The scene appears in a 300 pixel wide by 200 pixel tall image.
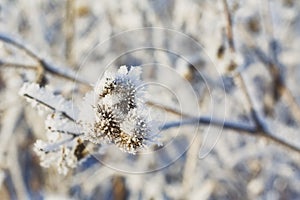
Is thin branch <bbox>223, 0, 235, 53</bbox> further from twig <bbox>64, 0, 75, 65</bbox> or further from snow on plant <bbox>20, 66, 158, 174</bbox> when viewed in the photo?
twig <bbox>64, 0, 75, 65</bbox>

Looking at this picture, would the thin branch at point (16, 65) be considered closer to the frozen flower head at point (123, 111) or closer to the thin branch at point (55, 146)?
the thin branch at point (55, 146)

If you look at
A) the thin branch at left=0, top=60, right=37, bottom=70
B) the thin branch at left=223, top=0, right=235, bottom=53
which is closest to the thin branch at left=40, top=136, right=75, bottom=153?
the thin branch at left=0, top=60, right=37, bottom=70

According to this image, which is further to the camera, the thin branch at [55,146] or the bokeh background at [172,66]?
the bokeh background at [172,66]

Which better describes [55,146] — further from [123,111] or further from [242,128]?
[242,128]

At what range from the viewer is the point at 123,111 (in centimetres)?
76

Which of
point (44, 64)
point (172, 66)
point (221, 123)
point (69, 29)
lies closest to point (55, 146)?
point (44, 64)

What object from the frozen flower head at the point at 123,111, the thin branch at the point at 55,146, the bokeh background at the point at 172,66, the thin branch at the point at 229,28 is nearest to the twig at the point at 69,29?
the bokeh background at the point at 172,66

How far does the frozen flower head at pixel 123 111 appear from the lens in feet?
2.48

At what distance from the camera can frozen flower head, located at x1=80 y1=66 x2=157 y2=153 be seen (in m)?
0.76

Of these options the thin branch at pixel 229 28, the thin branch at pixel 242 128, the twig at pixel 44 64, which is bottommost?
the thin branch at pixel 242 128

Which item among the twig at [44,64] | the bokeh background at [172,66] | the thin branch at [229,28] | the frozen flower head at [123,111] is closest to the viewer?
the frozen flower head at [123,111]

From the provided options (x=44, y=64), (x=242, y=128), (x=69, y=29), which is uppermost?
(x=69, y=29)

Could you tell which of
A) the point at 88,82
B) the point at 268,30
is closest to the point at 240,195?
the point at 268,30

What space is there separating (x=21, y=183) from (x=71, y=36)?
0.53 meters
